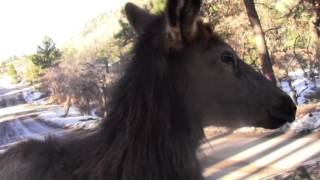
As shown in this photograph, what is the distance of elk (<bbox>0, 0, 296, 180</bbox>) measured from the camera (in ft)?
8.32

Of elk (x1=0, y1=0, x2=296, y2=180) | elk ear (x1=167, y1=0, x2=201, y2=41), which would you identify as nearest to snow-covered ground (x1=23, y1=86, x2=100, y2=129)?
elk (x1=0, y1=0, x2=296, y2=180)

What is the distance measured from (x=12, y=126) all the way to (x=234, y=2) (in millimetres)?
11729

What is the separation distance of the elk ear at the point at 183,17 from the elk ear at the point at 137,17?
0.82ft

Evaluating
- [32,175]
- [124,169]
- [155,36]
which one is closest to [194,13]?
[155,36]

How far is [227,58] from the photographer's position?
299 centimetres

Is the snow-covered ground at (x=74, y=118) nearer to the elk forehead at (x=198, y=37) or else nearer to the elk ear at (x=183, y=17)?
the elk forehead at (x=198, y=37)

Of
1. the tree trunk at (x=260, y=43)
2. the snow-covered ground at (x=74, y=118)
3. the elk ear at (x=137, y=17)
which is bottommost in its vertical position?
the snow-covered ground at (x=74, y=118)

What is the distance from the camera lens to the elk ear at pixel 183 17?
2434 mm

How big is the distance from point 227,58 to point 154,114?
69 centimetres

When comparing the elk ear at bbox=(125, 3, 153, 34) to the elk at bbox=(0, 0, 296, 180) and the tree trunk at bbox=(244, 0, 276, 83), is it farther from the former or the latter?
Result: the tree trunk at bbox=(244, 0, 276, 83)

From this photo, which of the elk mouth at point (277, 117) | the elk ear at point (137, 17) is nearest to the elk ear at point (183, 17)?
the elk ear at point (137, 17)

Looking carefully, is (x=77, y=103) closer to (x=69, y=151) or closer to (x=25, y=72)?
(x=25, y=72)

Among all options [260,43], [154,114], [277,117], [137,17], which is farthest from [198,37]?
[260,43]

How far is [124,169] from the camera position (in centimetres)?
252
